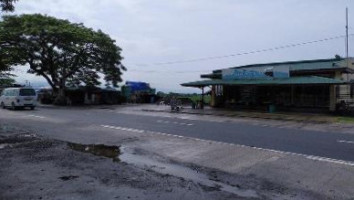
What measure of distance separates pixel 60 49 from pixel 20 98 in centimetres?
1156

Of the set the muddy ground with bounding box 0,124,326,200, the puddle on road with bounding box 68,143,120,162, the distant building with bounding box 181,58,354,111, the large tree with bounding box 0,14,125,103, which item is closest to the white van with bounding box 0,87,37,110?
the large tree with bounding box 0,14,125,103

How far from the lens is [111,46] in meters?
49.3

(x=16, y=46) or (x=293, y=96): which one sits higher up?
(x=16, y=46)

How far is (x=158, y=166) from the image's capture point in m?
11.0

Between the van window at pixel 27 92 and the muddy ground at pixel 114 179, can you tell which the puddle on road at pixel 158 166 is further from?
the van window at pixel 27 92

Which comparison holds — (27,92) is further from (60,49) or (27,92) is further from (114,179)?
(114,179)

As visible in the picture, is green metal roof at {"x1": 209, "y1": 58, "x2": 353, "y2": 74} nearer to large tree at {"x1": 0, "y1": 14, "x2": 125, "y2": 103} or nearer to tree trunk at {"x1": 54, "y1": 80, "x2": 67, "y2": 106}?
large tree at {"x1": 0, "y1": 14, "x2": 125, "y2": 103}

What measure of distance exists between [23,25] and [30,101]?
39.4ft

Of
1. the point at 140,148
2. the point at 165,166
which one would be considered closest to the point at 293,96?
the point at 140,148

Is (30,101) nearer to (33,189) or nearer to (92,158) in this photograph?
(92,158)

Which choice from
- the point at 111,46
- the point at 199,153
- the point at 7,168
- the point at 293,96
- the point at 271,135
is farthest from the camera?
the point at 111,46

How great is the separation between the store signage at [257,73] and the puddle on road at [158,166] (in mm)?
23650

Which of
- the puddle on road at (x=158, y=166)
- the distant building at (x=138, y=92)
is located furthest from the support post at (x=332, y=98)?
the distant building at (x=138, y=92)

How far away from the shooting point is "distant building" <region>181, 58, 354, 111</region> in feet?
109
